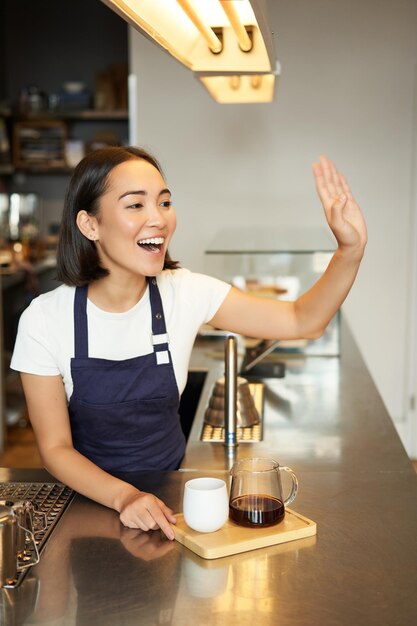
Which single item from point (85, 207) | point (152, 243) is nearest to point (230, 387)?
point (152, 243)

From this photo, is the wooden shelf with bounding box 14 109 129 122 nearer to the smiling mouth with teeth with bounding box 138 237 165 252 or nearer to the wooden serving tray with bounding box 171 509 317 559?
the smiling mouth with teeth with bounding box 138 237 165 252

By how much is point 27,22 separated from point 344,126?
3.98 m

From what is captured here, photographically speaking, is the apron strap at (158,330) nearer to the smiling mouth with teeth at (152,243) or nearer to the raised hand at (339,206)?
the smiling mouth with teeth at (152,243)

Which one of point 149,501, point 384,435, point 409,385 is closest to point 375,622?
point 149,501

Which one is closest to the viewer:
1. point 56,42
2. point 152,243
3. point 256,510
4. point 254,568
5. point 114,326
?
point 254,568

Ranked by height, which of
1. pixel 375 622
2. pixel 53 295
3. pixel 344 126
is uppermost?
pixel 344 126

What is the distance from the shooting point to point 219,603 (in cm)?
118

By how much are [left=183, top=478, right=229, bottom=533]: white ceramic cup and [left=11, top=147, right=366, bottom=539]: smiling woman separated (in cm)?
25

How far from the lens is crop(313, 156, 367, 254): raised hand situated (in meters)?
1.64

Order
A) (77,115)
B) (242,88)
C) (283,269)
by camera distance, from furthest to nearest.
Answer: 1. (77,115)
2. (283,269)
3. (242,88)

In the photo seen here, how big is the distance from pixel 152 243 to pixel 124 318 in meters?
0.21

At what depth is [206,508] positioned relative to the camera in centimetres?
136

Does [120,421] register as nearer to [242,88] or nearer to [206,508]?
[206,508]

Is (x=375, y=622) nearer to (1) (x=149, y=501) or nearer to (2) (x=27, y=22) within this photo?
(1) (x=149, y=501)
